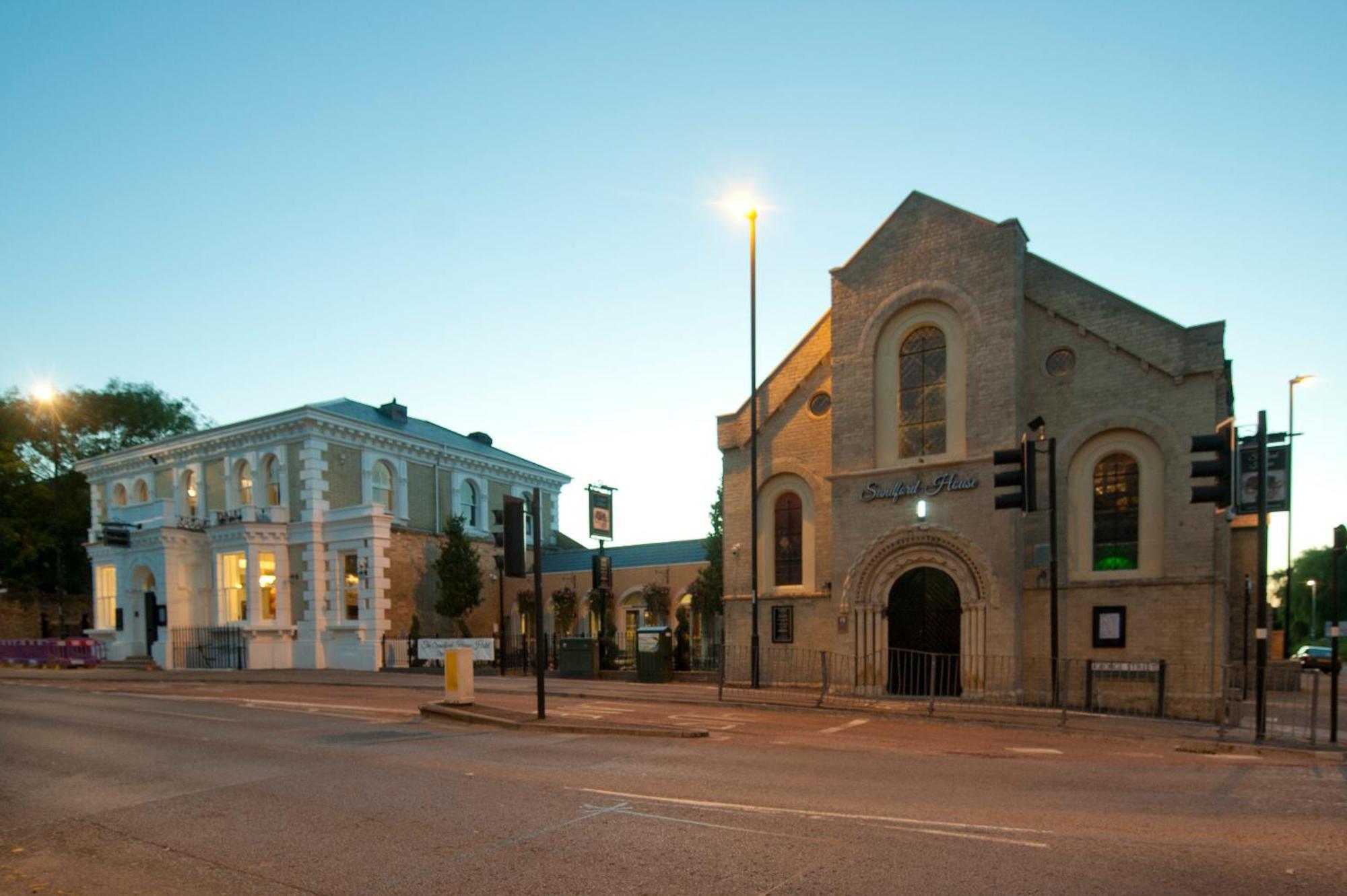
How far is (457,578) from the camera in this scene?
32.7m

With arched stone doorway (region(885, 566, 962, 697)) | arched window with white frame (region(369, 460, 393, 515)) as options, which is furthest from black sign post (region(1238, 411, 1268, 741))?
arched window with white frame (region(369, 460, 393, 515))

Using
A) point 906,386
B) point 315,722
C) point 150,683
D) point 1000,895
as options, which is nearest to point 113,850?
point 1000,895

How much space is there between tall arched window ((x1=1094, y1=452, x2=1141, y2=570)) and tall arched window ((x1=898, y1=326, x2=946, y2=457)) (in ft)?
11.8

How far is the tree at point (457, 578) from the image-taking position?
32.6 meters

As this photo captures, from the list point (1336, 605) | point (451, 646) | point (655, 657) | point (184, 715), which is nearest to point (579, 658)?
point (655, 657)

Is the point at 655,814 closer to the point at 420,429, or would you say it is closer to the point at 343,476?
the point at 343,476

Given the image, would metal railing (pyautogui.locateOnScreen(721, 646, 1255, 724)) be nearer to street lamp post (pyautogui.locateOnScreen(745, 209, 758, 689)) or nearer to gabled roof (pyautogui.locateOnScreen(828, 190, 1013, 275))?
street lamp post (pyautogui.locateOnScreen(745, 209, 758, 689))

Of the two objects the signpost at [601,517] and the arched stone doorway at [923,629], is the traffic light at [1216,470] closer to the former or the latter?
the arched stone doorway at [923,629]

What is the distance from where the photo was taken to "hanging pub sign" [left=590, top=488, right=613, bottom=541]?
2377 cm

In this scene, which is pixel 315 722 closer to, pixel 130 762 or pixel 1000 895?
pixel 130 762

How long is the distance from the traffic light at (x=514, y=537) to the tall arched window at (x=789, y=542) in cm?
948

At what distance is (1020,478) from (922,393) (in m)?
5.42

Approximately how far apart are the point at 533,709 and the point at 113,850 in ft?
33.1

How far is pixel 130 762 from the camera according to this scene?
11.1 meters
